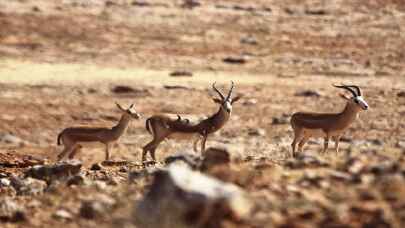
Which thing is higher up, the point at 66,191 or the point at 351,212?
the point at 351,212

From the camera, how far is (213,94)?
2591cm

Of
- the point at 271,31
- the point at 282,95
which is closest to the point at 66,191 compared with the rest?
the point at 282,95

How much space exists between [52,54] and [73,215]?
24.9 m

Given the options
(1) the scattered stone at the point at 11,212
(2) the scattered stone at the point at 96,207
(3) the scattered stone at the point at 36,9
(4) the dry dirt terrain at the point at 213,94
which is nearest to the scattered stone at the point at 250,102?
(4) the dry dirt terrain at the point at 213,94

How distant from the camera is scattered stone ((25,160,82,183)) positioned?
1128cm

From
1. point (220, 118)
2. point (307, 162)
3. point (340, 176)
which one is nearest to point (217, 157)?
point (307, 162)

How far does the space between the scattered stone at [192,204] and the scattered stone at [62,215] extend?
1970 millimetres

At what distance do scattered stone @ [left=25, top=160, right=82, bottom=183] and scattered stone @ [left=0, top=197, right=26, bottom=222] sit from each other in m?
2.11

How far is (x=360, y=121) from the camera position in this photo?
2200 cm

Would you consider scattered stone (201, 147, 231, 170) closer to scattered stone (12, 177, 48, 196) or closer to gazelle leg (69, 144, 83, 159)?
scattered stone (12, 177, 48, 196)

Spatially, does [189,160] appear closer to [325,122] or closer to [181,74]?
[325,122]

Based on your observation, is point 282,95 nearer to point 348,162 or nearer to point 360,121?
point 360,121

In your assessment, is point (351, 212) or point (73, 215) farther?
point (73, 215)

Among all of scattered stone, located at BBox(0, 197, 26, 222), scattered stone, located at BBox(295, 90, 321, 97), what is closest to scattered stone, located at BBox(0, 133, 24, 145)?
scattered stone, located at BBox(295, 90, 321, 97)
